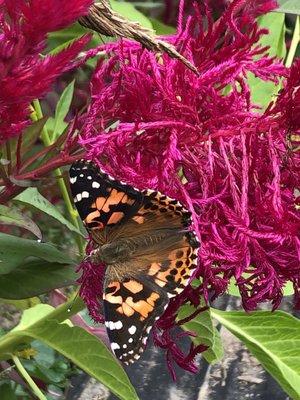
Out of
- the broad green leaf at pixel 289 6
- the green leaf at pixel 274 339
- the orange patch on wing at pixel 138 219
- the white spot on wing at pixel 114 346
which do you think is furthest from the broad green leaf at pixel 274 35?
the white spot on wing at pixel 114 346

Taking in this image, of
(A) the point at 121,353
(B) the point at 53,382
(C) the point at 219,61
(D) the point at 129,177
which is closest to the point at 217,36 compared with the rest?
(C) the point at 219,61

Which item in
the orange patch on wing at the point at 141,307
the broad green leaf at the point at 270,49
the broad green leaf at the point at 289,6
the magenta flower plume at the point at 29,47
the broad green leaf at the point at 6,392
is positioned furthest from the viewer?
the broad green leaf at the point at 6,392

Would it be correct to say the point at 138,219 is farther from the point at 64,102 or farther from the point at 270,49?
the point at 270,49

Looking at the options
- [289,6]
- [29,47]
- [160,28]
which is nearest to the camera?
[29,47]

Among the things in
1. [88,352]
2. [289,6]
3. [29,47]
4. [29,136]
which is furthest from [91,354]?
[289,6]

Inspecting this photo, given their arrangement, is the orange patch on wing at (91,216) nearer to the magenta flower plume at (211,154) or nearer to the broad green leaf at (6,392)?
the magenta flower plume at (211,154)

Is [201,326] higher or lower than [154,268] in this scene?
lower

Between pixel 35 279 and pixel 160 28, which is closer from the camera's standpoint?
pixel 35 279
